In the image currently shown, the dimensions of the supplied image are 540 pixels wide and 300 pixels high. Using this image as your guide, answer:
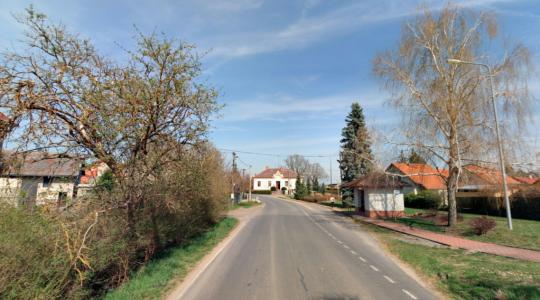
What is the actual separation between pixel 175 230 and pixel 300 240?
19.2 ft

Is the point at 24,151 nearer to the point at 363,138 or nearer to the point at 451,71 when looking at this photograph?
the point at 363,138

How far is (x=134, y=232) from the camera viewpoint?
9.10 m

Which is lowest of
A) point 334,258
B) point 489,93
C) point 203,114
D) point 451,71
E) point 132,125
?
point 334,258

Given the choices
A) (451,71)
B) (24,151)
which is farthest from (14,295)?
(451,71)

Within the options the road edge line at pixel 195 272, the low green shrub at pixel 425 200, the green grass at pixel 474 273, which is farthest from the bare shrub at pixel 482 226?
the low green shrub at pixel 425 200

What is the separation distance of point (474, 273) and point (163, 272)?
8.55 meters

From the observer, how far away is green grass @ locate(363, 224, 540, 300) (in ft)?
23.0

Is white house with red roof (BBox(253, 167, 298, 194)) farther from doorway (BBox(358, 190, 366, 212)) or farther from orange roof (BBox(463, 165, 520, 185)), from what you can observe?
orange roof (BBox(463, 165, 520, 185))

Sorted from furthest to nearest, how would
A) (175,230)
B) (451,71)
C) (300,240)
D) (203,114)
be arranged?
1. (451,71)
2. (300,240)
3. (175,230)
4. (203,114)

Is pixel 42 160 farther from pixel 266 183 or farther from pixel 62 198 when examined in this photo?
pixel 266 183

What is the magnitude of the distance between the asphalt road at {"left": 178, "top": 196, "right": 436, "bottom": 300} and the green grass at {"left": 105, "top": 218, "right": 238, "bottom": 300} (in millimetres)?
683

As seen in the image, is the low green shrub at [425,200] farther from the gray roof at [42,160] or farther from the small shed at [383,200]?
the gray roof at [42,160]

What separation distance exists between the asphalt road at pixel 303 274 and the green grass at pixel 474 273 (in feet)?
2.46

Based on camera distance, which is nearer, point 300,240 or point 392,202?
point 300,240
